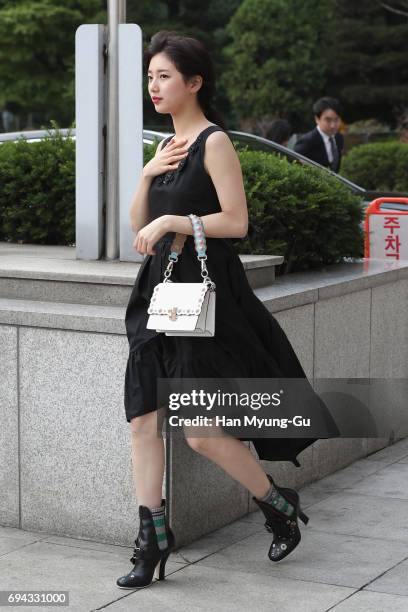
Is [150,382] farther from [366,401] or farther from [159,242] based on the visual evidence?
[366,401]

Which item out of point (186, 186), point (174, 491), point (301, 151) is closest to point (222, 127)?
point (186, 186)

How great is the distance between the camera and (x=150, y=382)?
4574mm

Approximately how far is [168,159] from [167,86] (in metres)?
0.27

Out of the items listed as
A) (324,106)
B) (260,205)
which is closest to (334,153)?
(324,106)

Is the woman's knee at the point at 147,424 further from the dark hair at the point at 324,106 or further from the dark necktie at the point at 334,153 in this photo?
the dark necktie at the point at 334,153

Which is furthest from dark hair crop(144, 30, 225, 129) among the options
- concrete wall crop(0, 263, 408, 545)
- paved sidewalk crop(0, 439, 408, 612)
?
paved sidewalk crop(0, 439, 408, 612)

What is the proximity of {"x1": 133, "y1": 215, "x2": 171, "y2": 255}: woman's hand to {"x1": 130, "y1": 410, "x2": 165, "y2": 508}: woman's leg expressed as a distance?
63 centimetres

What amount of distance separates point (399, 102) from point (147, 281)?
34350mm

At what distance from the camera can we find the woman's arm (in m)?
4.43

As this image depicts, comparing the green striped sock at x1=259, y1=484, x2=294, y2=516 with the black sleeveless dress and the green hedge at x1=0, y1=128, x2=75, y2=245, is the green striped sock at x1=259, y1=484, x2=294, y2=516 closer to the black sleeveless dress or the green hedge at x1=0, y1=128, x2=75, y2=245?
the black sleeveless dress

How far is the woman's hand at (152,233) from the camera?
4.40 m

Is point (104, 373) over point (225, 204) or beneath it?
beneath

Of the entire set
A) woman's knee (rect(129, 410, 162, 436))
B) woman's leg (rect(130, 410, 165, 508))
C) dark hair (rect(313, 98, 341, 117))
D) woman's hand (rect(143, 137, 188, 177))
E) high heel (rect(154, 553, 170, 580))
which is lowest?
high heel (rect(154, 553, 170, 580))

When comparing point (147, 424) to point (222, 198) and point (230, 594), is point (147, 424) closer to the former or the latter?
point (230, 594)
